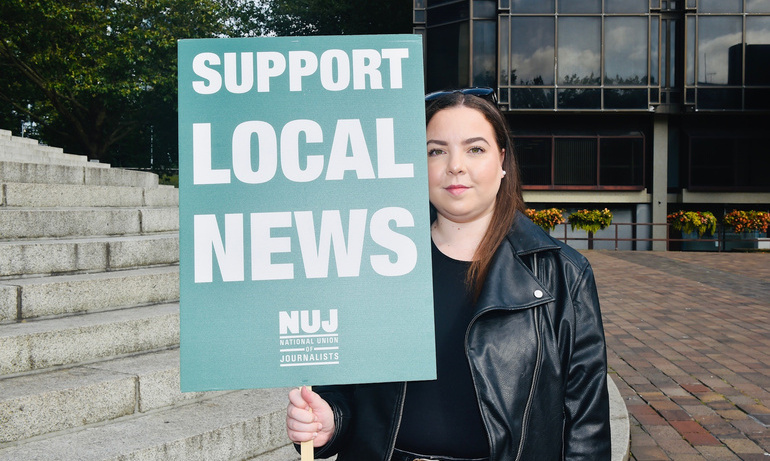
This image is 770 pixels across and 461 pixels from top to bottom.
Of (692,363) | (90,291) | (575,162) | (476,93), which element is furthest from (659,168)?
(476,93)

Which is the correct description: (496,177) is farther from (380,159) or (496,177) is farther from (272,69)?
(272,69)

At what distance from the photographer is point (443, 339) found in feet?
6.10

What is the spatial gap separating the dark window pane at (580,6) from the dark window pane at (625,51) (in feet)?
2.00

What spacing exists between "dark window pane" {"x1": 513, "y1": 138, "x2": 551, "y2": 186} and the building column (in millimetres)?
3937

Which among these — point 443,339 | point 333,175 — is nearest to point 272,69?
point 333,175

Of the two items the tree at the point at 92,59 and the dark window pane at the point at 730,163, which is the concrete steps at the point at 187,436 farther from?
the dark window pane at the point at 730,163

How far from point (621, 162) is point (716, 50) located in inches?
205

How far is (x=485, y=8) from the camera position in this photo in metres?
23.2

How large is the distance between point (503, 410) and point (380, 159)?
2.49 ft

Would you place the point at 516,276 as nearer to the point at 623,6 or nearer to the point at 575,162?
the point at 575,162

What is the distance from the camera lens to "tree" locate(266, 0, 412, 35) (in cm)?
2738

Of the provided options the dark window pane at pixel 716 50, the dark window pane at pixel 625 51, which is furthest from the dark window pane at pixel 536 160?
the dark window pane at pixel 716 50

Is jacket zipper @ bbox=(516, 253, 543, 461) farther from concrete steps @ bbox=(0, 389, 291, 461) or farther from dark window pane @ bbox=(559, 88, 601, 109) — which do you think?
dark window pane @ bbox=(559, 88, 601, 109)

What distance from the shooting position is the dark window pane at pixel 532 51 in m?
23.0
